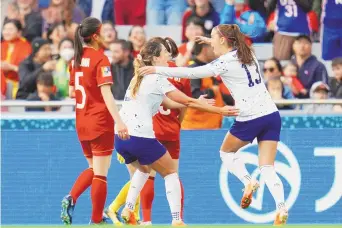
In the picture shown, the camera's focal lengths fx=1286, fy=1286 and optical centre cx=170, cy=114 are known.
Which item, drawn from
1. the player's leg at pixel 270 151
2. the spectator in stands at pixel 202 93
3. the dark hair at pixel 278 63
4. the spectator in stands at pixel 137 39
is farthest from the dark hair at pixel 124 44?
the player's leg at pixel 270 151

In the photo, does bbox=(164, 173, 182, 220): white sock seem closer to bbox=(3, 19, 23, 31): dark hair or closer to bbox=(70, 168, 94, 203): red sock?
bbox=(70, 168, 94, 203): red sock

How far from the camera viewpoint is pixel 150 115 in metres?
12.0

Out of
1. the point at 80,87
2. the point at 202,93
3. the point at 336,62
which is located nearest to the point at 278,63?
the point at 336,62

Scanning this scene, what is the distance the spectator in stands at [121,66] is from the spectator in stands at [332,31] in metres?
2.44

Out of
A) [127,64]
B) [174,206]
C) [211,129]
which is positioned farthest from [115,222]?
[127,64]

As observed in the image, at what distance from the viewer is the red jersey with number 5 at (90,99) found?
12.1m

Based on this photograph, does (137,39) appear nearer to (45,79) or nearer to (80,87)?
Answer: (45,79)

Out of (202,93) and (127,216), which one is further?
(202,93)

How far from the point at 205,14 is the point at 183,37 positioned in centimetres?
39

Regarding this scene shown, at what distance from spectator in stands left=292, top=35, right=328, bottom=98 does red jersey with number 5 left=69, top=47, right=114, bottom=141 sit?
3.64 metres

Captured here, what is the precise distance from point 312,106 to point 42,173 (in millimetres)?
3098

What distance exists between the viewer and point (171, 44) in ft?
40.8

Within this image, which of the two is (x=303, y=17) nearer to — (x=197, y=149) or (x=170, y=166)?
(x=197, y=149)

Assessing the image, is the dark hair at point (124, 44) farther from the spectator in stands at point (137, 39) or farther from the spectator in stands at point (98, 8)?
the spectator in stands at point (98, 8)
